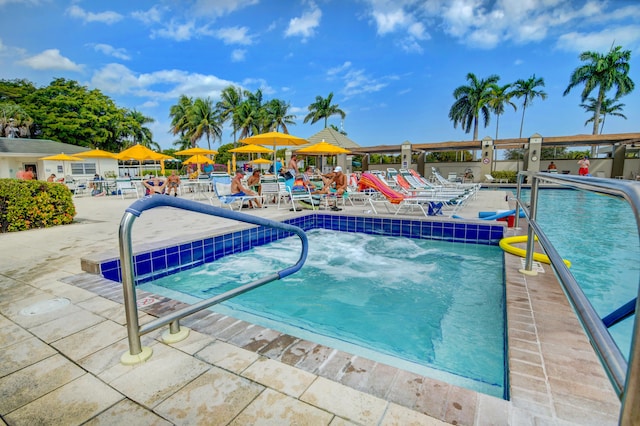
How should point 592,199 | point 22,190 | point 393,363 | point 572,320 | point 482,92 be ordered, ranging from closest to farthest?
point 572,320 < point 393,363 < point 22,190 < point 592,199 < point 482,92

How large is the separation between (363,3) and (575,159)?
1664 centimetres

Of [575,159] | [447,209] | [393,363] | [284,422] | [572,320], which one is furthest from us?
[575,159]

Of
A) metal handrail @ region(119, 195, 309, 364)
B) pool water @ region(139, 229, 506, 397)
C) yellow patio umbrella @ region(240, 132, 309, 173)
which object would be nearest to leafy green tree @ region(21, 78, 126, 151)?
yellow patio umbrella @ region(240, 132, 309, 173)

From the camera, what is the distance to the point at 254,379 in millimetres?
1556

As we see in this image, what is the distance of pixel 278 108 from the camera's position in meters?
33.9

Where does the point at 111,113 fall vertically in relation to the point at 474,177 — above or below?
above

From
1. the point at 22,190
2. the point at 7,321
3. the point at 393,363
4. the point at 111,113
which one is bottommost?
the point at 393,363

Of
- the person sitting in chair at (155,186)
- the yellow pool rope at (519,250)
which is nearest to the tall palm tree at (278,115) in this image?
the person sitting in chair at (155,186)

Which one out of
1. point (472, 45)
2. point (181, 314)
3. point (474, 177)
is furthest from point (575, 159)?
point (181, 314)

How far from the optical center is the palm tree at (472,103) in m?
28.5

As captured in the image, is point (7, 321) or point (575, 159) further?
point (575, 159)

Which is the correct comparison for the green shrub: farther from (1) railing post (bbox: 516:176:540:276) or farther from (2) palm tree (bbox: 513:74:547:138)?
(2) palm tree (bbox: 513:74:547:138)

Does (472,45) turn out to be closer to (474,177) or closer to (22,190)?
(474,177)

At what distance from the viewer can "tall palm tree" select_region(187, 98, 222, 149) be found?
33.4m
